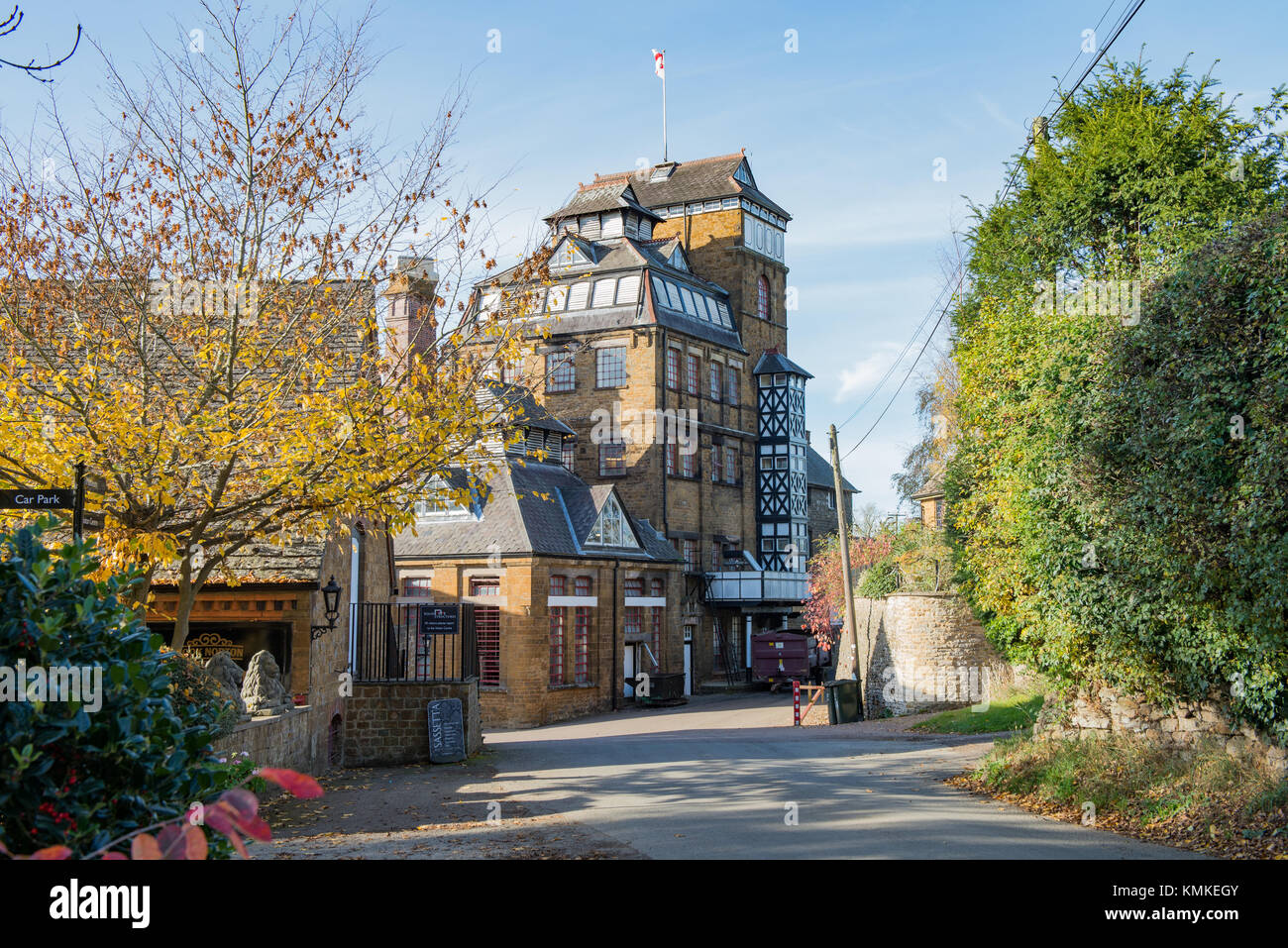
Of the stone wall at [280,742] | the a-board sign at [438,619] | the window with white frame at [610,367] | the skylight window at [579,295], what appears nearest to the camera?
the stone wall at [280,742]

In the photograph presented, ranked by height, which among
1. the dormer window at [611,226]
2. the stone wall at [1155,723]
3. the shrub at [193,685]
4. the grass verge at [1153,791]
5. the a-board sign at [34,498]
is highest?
the dormer window at [611,226]

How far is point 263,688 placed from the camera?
1448 cm

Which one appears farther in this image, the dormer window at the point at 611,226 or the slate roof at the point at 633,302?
the dormer window at the point at 611,226

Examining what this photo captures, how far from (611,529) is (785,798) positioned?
23806 mm

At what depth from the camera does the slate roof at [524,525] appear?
33.4m

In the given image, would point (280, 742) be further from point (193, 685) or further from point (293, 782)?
point (293, 782)

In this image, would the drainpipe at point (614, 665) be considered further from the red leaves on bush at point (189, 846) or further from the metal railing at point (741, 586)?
the red leaves on bush at point (189, 846)

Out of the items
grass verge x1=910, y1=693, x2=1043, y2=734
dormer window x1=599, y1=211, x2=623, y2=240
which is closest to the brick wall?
grass verge x1=910, y1=693, x2=1043, y2=734

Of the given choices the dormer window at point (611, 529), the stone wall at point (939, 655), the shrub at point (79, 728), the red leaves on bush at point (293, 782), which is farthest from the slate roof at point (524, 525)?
the red leaves on bush at point (293, 782)

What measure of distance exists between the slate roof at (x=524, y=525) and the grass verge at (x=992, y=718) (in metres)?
14.0

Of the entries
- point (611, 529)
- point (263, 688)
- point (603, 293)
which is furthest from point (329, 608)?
point (603, 293)

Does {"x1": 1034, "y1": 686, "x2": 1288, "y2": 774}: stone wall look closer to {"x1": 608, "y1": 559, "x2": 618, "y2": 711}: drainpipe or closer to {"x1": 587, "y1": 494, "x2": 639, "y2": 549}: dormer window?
{"x1": 587, "y1": 494, "x2": 639, "y2": 549}: dormer window
